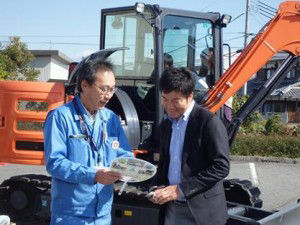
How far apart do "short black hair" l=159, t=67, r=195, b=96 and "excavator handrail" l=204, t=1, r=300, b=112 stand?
2.92 meters

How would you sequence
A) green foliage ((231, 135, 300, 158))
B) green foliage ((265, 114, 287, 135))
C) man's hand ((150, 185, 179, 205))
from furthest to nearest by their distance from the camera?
1. green foliage ((265, 114, 287, 135))
2. green foliage ((231, 135, 300, 158))
3. man's hand ((150, 185, 179, 205))

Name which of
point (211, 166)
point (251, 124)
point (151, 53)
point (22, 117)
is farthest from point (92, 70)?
point (251, 124)

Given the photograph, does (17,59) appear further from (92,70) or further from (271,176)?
(92,70)

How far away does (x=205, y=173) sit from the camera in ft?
9.11

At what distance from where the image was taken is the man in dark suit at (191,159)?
2770 mm

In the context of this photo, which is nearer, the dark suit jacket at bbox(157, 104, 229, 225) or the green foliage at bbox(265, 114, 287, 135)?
the dark suit jacket at bbox(157, 104, 229, 225)

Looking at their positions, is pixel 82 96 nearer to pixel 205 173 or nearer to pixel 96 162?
pixel 96 162

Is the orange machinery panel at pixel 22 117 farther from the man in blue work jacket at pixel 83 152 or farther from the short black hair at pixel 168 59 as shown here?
the man in blue work jacket at pixel 83 152

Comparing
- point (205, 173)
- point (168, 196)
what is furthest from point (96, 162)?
point (205, 173)

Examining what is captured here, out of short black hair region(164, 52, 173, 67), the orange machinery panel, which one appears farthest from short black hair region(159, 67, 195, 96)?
the orange machinery panel

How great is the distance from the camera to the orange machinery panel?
18.4 ft

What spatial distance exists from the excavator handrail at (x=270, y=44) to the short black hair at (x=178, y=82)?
9.58ft

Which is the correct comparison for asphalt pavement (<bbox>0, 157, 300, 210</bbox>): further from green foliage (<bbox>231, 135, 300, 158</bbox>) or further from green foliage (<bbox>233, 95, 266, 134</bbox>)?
green foliage (<bbox>233, 95, 266, 134</bbox>)

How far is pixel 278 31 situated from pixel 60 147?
3964 mm
